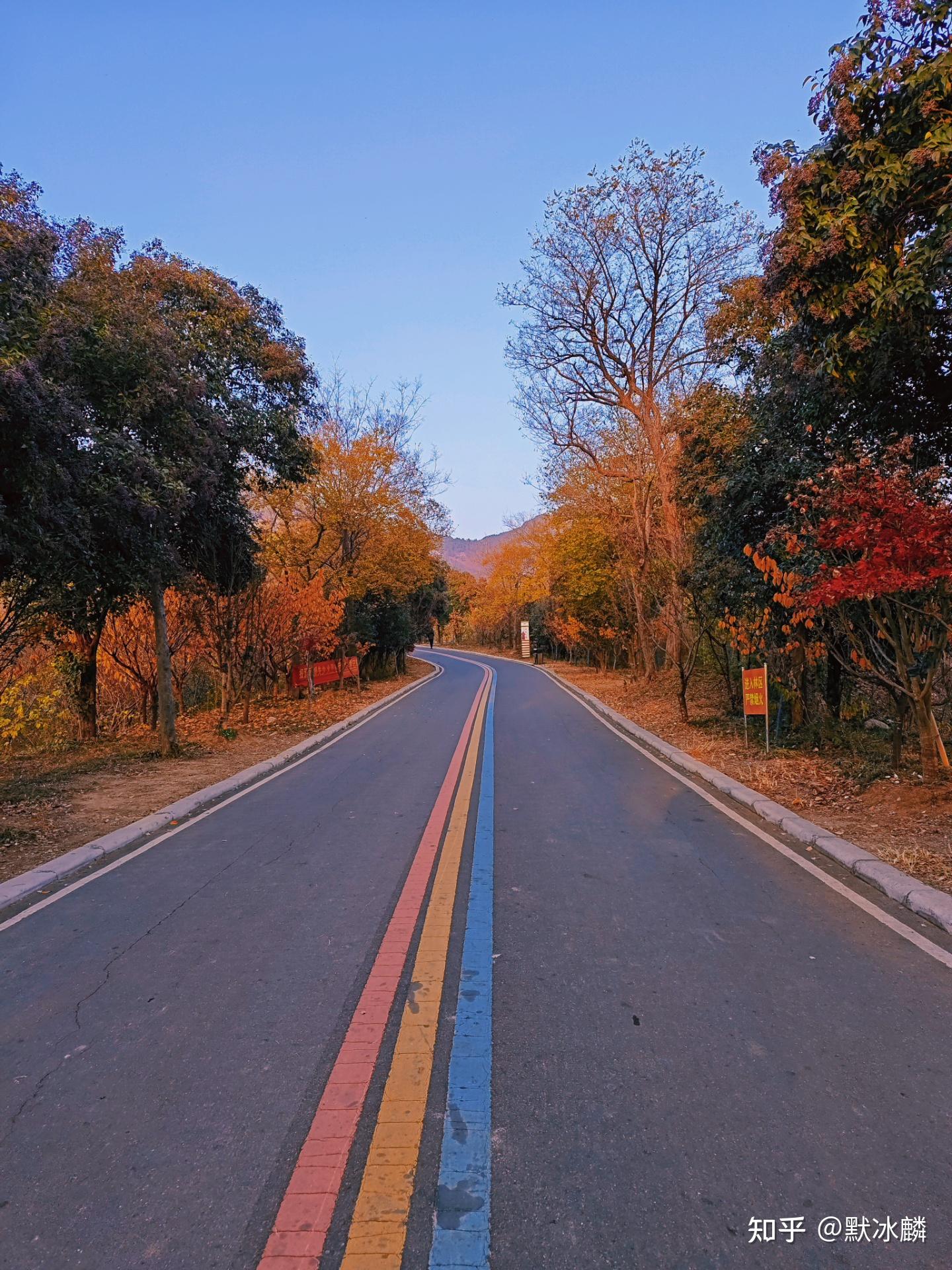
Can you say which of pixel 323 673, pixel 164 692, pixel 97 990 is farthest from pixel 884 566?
pixel 323 673

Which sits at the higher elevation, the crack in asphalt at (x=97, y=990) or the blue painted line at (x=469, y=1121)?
the blue painted line at (x=469, y=1121)

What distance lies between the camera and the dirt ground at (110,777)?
7.54 metres

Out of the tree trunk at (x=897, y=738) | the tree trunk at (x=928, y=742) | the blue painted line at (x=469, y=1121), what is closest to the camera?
the blue painted line at (x=469, y=1121)

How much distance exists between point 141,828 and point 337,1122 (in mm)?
5616

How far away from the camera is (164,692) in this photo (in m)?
13.1

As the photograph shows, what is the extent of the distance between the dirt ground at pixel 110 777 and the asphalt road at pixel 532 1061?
2.01 m

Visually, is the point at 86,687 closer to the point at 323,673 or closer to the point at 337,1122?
the point at 323,673

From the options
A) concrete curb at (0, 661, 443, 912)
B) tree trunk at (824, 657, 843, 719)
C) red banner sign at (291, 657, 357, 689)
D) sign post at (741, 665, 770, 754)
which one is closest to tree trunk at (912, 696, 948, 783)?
sign post at (741, 665, 770, 754)

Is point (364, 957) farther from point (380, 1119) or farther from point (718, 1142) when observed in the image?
point (718, 1142)

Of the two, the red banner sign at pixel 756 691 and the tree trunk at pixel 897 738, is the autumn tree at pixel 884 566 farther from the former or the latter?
the red banner sign at pixel 756 691

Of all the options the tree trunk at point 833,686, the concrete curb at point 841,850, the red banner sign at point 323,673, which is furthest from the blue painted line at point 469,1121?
the red banner sign at point 323,673

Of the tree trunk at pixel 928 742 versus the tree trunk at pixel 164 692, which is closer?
the tree trunk at pixel 928 742

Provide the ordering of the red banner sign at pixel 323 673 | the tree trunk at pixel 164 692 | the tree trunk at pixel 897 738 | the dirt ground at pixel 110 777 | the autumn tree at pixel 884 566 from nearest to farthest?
the autumn tree at pixel 884 566
the dirt ground at pixel 110 777
the tree trunk at pixel 897 738
the tree trunk at pixel 164 692
the red banner sign at pixel 323 673

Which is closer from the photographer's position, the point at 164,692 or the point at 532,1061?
the point at 532,1061
